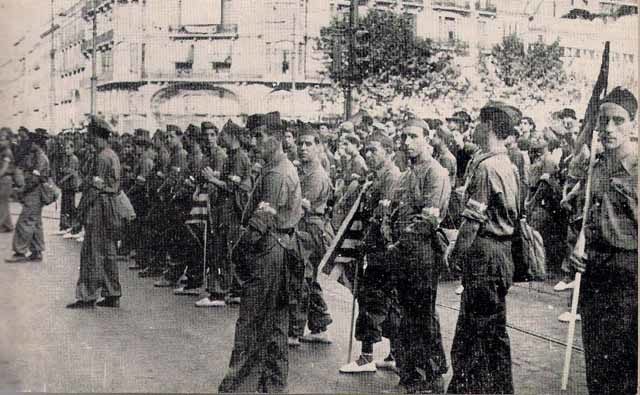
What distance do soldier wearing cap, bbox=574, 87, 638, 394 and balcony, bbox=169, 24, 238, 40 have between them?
232 centimetres

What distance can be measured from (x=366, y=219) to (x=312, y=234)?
1.23 ft

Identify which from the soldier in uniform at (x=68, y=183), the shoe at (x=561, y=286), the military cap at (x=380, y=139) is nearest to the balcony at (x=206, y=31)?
the soldier in uniform at (x=68, y=183)

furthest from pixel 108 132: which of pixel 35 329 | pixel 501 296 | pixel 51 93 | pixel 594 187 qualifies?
pixel 594 187

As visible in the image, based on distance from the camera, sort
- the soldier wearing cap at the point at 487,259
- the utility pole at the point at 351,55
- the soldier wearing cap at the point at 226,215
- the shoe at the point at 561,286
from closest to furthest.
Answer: the soldier wearing cap at the point at 487,259 < the utility pole at the point at 351,55 < the soldier wearing cap at the point at 226,215 < the shoe at the point at 561,286

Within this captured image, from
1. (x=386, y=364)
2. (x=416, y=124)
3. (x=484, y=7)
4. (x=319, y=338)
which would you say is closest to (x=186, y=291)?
(x=319, y=338)

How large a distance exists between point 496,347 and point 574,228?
1300 mm

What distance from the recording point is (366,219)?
589cm

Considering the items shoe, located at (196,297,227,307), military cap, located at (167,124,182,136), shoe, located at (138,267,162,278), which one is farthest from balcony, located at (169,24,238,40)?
shoe, located at (196,297,227,307)

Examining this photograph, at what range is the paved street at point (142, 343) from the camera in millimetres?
5406

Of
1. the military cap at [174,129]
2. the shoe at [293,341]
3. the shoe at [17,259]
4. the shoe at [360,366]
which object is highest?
the military cap at [174,129]

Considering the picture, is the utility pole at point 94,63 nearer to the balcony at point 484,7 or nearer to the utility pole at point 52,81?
the utility pole at point 52,81

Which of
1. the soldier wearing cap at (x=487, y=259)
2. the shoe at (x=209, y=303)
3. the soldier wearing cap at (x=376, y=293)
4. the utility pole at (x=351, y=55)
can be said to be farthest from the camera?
the shoe at (x=209, y=303)

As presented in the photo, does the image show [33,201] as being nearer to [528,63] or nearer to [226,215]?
[226,215]

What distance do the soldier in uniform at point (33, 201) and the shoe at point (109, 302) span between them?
0.47m
